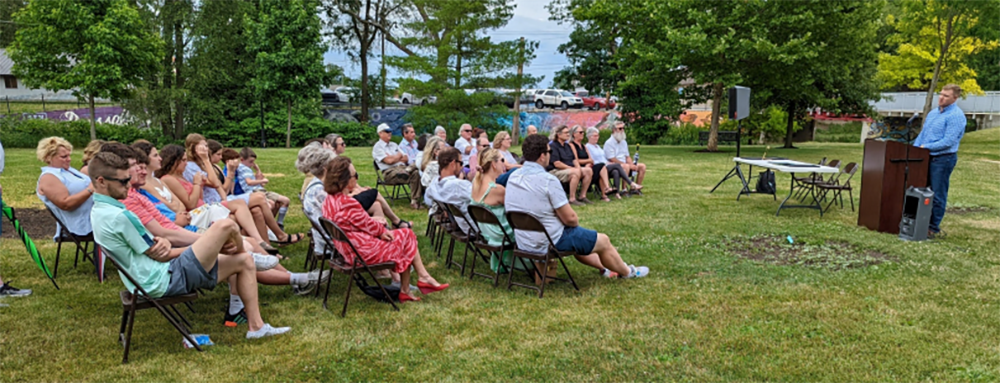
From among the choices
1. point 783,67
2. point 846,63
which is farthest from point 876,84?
point 783,67

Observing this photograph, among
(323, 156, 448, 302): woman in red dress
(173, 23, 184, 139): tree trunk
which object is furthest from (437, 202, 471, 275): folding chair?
(173, 23, 184, 139): tree trunk

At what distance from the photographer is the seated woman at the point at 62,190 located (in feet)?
15.6

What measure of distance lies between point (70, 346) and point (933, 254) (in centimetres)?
737

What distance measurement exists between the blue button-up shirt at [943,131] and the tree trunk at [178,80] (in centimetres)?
2358

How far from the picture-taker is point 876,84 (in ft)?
86.7

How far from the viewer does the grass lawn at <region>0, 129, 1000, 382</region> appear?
134 inches

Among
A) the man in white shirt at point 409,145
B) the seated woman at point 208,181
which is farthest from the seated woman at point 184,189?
the man in white shirt at point 409,145

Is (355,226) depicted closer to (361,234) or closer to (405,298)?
(361,234)

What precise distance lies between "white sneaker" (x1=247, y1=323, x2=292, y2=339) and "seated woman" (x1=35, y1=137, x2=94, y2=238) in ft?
6.96

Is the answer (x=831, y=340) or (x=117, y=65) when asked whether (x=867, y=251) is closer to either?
(x=831, y=340)

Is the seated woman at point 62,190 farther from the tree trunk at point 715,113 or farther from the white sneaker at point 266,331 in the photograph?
the tree trunk at point 715,113

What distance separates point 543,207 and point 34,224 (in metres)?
6.47

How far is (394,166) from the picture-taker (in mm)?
9047

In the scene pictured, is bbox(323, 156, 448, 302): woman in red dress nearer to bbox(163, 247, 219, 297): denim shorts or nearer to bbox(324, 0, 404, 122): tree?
bbox(163, 247, 219, 297): denim shorts
